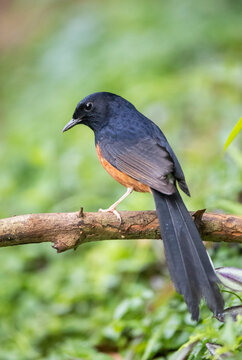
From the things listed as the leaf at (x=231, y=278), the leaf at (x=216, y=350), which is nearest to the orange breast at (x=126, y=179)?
the leaf at (x=231, y=278)

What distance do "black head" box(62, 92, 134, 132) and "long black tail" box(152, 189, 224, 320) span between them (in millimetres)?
1073

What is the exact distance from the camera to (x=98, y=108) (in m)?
3.98

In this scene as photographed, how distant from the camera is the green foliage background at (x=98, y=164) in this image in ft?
12.6

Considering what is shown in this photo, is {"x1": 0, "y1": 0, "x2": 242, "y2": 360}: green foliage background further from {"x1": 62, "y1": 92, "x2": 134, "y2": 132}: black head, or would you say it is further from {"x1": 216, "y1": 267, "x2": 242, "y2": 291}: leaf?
{"x1": 62, "y1": 92, "x2": 134, "y2": 132}: black head

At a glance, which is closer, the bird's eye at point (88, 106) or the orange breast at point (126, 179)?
the orange breast at point (126, 179)

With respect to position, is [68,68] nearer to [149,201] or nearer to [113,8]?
[113,8]

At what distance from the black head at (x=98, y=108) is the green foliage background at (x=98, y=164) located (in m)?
1.01

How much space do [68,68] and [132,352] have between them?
8.04m

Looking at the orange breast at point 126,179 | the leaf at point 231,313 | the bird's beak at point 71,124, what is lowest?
the leaf at point 231,313

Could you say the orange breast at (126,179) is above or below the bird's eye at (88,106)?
below

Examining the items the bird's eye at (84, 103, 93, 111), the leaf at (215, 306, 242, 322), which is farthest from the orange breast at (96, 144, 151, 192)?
the leaf at (215, 306, 242, 322)

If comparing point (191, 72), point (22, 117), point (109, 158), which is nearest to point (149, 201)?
point (109, 158)

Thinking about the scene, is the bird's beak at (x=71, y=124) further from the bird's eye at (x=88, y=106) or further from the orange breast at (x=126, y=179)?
the orange breast at (x=126, y=179)

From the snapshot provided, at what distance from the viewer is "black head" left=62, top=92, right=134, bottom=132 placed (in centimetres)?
397
